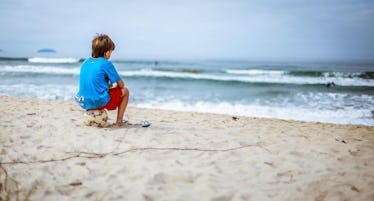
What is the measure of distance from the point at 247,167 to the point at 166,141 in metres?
1.12

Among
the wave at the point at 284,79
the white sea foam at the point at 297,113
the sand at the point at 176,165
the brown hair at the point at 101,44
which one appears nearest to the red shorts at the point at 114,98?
the sand at the point at 176,165

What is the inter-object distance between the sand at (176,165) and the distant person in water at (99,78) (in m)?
0.45

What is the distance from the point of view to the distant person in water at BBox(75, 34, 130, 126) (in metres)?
3.29

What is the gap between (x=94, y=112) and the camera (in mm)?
3648

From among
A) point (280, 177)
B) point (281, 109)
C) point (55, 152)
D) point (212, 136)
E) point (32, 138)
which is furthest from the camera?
point (281, 109)

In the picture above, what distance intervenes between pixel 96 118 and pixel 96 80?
25.8 inches

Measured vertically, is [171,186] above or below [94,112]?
below

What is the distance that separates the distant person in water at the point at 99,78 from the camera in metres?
3.29

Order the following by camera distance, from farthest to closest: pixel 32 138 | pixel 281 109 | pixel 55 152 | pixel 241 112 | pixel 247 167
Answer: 1. pixel 281 109
2. pixel 241 112
3. pixel 32 138
4. pixel 55 152
5. pixel 247 167

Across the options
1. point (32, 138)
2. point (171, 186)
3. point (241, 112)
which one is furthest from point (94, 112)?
point (241, 112)

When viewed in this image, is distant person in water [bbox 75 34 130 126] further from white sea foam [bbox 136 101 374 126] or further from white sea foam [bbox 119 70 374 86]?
white sea foam [bbox 119 70 374 86]

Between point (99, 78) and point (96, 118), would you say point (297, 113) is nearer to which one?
point (96, 118)

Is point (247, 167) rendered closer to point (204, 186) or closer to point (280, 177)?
point (280, 177)

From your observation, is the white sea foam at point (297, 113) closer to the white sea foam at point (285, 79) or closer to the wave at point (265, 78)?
the wave at point (265, 78)
